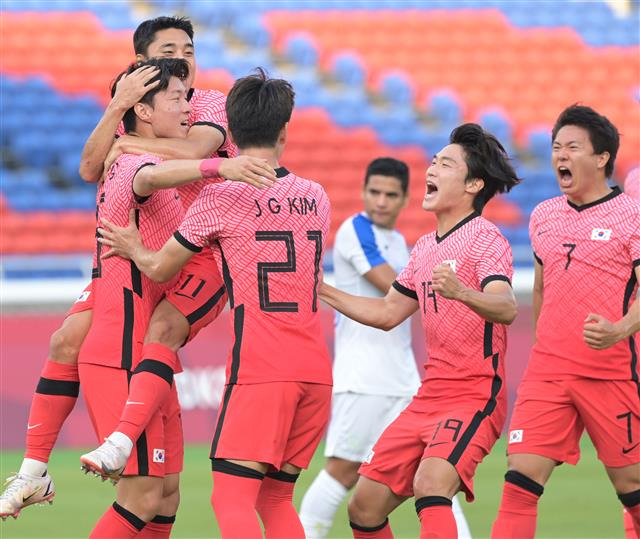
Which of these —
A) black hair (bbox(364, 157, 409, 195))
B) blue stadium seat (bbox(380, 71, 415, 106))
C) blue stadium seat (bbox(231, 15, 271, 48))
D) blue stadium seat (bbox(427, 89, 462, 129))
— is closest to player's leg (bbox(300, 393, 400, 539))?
black hair (bbox(364, 157, 409, 195))

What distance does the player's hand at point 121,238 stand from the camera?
4867 millimetres

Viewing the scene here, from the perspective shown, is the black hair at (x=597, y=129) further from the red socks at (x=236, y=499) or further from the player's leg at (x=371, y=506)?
the red socks at (x=236, y=499)

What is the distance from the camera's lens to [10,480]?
520 centimetres

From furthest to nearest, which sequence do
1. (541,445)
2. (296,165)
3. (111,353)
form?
(296,165) < (541,445) < (111,353)

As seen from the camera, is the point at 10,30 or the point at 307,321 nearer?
the point at 307,321

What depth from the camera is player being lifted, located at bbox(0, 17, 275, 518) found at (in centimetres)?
498

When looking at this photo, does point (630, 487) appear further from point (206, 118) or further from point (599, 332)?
point (206, 118)

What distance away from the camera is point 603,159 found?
5.59 meters

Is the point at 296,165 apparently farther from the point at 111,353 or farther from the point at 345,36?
the point at 111,353

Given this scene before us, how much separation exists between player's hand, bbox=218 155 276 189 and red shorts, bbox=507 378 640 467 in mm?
1778

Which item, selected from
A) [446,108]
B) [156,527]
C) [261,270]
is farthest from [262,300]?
[446,108]

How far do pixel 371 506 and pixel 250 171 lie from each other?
159 centimetres

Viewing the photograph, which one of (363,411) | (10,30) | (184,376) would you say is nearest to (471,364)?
(363,411)

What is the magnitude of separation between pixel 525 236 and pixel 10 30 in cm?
815
